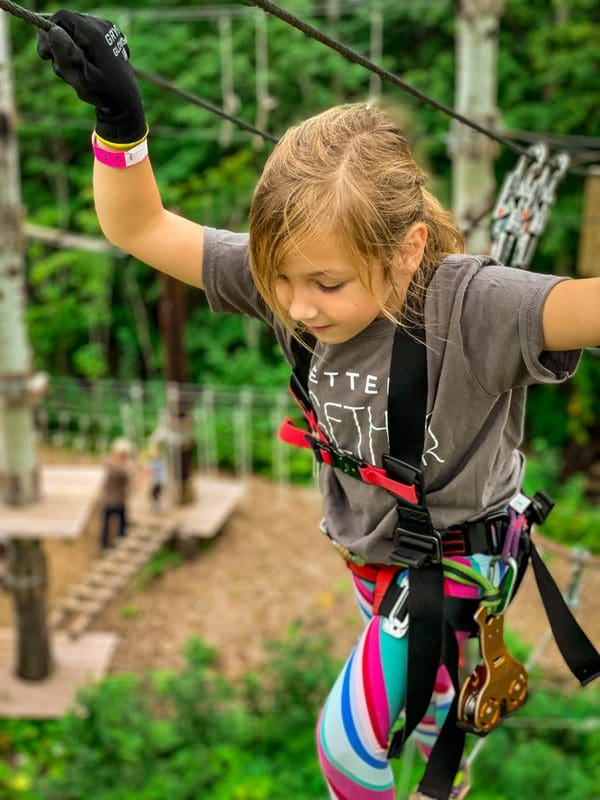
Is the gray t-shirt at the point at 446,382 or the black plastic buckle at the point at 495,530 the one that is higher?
the gray t-shirt at the point at 446,382

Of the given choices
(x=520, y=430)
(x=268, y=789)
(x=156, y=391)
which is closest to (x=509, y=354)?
(x=520, y=430)

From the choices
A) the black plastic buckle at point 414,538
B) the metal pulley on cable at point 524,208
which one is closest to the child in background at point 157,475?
the metal pulley on cable at point 524,208

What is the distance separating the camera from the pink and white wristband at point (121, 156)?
1307 millimetres

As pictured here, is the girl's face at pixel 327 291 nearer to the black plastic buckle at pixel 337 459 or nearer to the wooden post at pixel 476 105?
Result: the black plastic buckle at pixel 337 459

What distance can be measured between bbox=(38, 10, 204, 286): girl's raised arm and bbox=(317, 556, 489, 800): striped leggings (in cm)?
64

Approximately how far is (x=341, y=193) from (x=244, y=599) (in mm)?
6427

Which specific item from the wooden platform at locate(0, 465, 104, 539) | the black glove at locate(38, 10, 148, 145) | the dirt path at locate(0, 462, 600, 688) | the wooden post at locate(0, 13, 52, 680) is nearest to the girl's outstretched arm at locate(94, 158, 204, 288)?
the black glove at locate(38, 10, 148, 145)

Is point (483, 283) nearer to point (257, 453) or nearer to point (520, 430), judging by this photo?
point (520, 430)

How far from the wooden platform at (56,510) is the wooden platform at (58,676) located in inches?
39.1

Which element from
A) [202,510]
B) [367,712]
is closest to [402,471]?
[367,712]

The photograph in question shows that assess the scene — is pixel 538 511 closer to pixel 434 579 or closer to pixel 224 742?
pixel 434 579

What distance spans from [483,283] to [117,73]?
54cm

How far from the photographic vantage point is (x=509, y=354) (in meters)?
1.25

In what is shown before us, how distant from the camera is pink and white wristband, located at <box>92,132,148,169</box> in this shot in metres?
1.31
